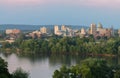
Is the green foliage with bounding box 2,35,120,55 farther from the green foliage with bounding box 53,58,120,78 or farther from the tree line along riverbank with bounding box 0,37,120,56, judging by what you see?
the green foliage with bounding box 53,58,120,78

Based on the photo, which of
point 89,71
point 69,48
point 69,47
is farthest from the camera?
point 69,47

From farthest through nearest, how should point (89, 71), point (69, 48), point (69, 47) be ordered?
point (69, 47)
point (69, 48)
point (89, 71)

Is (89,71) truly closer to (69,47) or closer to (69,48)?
(69,48)

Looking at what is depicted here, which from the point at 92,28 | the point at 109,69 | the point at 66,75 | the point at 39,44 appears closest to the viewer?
the point at 66,75

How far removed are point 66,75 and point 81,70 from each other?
1.54 feet

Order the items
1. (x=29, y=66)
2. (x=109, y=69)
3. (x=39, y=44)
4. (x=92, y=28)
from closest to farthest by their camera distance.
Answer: (x=109, y=69)
(x=29, y=66)
(x=39, y=44)
(x=92, y=28)

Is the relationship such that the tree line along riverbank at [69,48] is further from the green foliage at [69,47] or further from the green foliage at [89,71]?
the green foliage at [89,71]

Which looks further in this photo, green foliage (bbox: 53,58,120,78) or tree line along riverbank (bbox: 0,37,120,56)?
tree line along riverbank (bbox: 0,37,120,56)

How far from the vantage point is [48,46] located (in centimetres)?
2662

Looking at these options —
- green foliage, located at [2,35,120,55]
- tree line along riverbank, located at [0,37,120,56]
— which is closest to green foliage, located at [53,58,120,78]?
tree line along riverbank, located at [0,37,120,56]

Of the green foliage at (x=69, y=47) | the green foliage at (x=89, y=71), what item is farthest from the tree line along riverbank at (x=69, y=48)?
the green foliage at (x=89, y=71)

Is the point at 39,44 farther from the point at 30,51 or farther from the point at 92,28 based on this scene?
the point at 92,28

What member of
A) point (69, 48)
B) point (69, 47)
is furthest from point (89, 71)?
point (69, 47)

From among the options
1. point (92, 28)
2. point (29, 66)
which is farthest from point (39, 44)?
point (92, 28)
